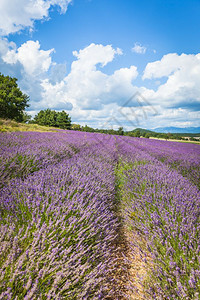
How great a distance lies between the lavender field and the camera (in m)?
0.89

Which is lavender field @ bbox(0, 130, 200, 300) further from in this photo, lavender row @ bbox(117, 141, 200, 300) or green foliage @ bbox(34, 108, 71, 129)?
green foliage @ bbox(34, 108, 71, 129)

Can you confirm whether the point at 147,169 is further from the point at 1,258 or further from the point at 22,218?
the point at 1,258

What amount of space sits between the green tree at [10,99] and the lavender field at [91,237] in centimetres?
2374

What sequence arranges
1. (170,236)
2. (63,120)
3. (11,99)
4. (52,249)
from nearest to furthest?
1. (52,249)
2. (170,236)
3. (11,99)
4. (63,120)

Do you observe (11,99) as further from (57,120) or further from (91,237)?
(91,237)

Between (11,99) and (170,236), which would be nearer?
(170,236)

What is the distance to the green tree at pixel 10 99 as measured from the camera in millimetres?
22739

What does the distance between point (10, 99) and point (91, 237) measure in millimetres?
26723

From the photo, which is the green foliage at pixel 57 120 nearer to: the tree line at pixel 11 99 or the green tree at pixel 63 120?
the green tree at pixel 63 120

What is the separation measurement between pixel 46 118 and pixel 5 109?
2108 centimetres

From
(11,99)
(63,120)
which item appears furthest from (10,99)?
(63,120)

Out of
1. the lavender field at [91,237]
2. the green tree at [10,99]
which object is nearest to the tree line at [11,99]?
the green tree at [10,99]

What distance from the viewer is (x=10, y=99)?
2356 cm

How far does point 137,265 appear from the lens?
156 cm
